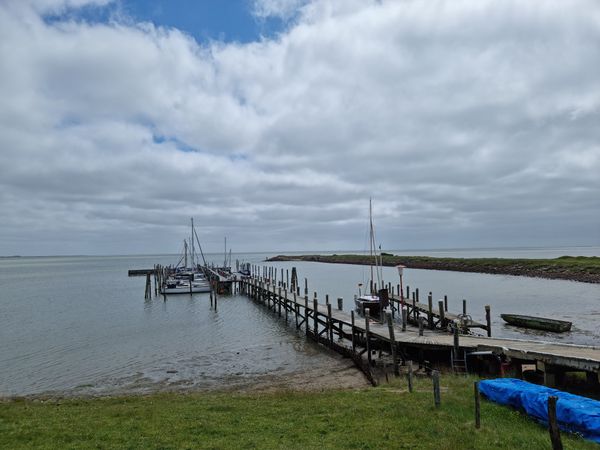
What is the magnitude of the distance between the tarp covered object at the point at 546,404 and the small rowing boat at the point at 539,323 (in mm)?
19016

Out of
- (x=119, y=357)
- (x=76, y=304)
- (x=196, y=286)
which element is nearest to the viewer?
(x=119, y=357)

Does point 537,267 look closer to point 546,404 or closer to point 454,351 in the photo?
point 454,351

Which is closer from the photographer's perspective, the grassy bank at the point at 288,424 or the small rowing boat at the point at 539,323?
the grassy bank at the point at 288,424

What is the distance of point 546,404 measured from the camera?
10.5 metres

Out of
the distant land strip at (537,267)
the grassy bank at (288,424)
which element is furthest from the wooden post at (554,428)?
the distant land strip at (537,267)

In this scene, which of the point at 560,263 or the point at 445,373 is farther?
the point at 560,263

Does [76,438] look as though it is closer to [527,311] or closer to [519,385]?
[519,385]

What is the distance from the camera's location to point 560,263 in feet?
258

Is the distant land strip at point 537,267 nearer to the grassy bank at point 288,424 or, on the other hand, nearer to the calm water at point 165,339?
the calm water at point 165,339

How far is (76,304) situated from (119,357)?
99.1ft

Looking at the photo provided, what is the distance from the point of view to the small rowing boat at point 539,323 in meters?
28.6

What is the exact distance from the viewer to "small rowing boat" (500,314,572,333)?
28.6 metres

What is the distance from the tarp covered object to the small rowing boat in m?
19.0

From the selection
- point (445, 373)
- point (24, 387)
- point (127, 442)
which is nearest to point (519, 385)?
point (445, 373)
